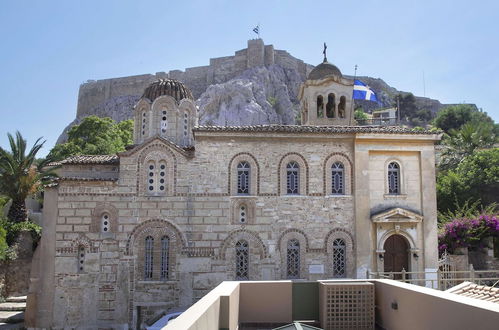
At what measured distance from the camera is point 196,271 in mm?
18219

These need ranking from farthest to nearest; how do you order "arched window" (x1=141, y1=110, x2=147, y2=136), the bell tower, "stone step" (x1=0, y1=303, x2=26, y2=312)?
the bell tower, "stone step" (x1=0, y1=303, x2=26, y2=312), "arched window" (x1=141, y1=110, x2=147, y2=136)

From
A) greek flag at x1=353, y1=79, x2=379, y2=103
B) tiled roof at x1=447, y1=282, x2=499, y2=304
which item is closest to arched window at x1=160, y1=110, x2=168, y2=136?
greek flag at x1=353, y1=79, x2=379, y2=103

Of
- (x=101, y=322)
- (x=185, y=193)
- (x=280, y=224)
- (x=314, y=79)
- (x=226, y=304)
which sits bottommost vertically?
(x=101, y=322)

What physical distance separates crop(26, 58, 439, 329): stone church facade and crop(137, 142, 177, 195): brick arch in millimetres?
43

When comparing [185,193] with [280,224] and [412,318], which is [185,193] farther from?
[412,318]

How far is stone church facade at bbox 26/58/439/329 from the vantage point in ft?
59.0

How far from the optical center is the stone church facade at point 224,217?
17984mm

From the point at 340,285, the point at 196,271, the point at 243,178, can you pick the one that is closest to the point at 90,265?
the point at 196,271

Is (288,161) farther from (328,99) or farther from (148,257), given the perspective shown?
(148,257)

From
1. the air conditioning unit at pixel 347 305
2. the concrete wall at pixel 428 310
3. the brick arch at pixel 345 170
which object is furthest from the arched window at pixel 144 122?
the concrete wall at pixel 428 310

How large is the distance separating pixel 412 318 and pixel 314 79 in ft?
52.2

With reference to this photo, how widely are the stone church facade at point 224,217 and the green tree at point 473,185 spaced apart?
1553cm

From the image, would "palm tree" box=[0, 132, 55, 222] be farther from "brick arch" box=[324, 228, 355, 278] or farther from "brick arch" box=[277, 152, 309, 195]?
"brick arch" box=[324, 228, 355, 278]

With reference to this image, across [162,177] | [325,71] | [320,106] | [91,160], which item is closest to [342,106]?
[320,106]
